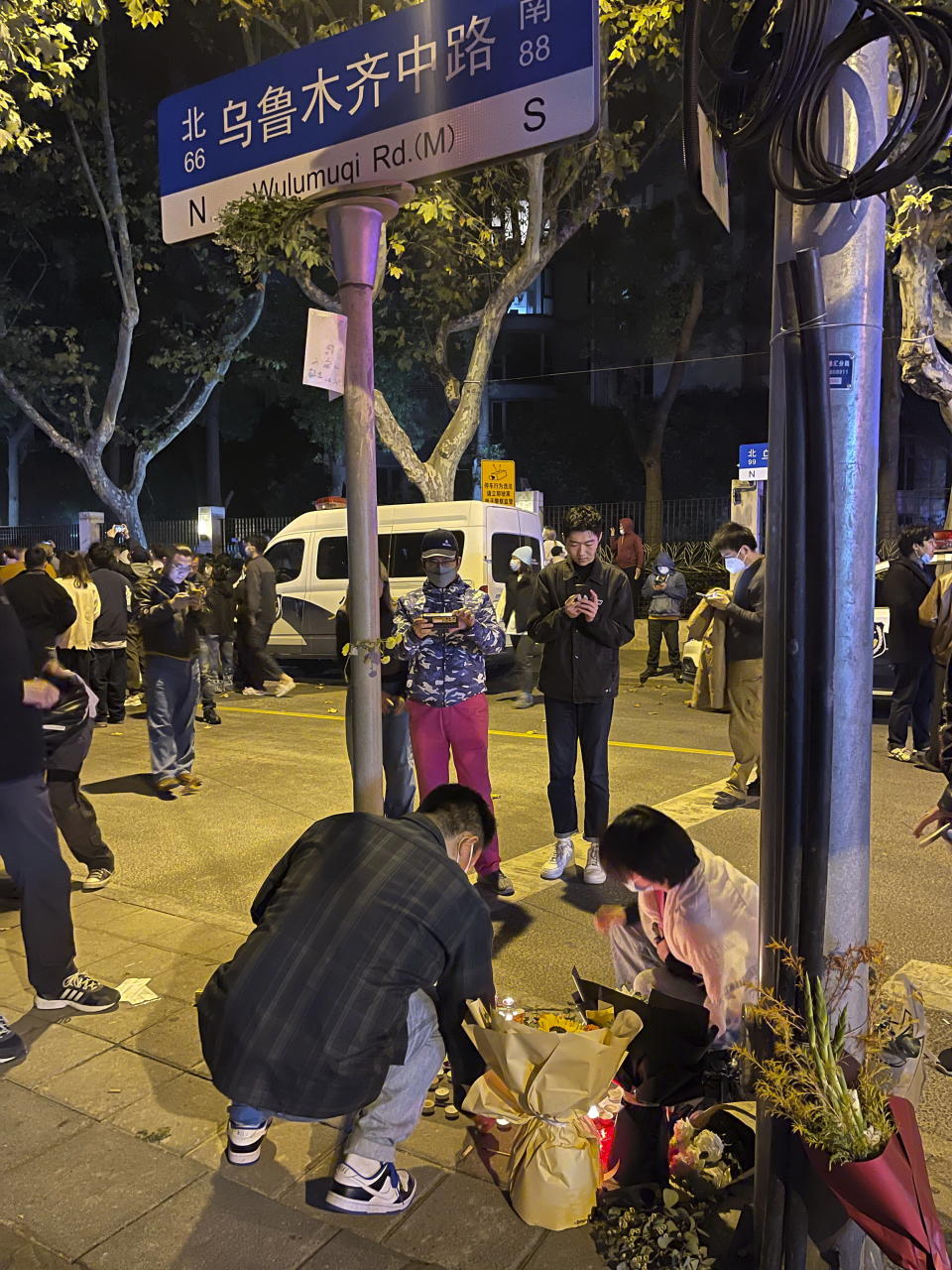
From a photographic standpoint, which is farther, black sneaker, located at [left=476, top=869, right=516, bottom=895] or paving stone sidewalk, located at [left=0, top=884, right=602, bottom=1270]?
black sneaker, located at [left=476, top=869, right=516, bottom=895]

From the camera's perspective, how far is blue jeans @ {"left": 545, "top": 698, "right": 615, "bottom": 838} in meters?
5.34

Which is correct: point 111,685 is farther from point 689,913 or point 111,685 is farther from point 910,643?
point 689,913

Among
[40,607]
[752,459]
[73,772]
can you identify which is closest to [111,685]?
[40,607]

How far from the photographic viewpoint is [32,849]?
371cm

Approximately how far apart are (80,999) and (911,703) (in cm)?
672

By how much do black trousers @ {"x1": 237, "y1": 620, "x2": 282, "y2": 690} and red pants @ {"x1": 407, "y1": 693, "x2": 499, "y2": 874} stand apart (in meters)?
7.59

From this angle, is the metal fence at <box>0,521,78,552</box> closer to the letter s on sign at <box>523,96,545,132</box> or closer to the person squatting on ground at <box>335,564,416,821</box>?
the person squatting on ground at <box>335,564,416,821</box>

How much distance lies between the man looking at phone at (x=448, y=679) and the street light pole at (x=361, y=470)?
1756 mm

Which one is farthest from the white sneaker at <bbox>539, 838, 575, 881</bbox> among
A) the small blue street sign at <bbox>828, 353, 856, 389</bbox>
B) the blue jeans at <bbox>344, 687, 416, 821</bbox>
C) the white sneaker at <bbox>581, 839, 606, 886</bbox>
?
the small blue street sign at <bbox>828, 353, 856, 389</bbox>

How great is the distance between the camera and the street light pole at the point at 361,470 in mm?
3203

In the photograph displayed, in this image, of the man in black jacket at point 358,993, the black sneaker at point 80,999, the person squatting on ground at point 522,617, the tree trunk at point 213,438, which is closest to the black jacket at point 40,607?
the black sneaker at point 80,999

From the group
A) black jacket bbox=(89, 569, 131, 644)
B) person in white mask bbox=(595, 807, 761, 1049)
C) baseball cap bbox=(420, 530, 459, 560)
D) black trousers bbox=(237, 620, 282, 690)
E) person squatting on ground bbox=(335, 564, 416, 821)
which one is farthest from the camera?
black trousers bbox=(237, 620, 282, 690)

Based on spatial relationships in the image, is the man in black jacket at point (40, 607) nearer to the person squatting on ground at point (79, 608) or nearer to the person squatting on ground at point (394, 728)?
the person squatting on ground at point (394, 728)

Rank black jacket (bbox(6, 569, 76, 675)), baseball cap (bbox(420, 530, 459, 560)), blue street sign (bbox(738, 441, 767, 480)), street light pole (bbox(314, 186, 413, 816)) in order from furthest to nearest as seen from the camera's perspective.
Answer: blue street sign (bbox(738, 441, 767, 480)) < black jacket (bbox(6, 569, 76, 675)) < baseball cap (bbox(420, 530, 459, 560)) < street light pole (bbox(314, 186, 413, 816))
